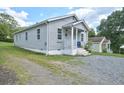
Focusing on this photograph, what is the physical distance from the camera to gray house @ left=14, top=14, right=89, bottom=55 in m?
13.2

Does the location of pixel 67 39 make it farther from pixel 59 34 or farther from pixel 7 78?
pixel 7 78

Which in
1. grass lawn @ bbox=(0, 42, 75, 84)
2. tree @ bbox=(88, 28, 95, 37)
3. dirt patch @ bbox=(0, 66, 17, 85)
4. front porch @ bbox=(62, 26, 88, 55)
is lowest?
dirt patch @ bbox=(0, 66, 17, 85)

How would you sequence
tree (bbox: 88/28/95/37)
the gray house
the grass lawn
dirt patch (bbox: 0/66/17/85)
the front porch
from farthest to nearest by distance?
1. tree (bbox: 88/28/95/37)
2. the front porch
3. the gray house
4. the grass lawn
5. dirt patch (bbox: 0/66/17/85)

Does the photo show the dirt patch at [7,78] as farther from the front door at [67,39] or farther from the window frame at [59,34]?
the front door at [67,39]

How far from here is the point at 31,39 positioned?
51.8 ft

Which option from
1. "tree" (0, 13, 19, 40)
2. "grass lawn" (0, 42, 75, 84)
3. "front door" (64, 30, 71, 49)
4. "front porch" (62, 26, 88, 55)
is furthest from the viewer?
"tree" (0, 13, 19, 40)

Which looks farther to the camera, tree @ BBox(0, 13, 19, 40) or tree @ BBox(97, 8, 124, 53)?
tree @ BBox(0, 13, 19, 40)

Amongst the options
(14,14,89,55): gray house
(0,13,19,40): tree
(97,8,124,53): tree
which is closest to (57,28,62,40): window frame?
(14,14,89,55): gray house

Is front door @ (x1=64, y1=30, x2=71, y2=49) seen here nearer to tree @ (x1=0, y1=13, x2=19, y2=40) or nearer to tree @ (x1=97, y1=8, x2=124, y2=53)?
tree @ (x1=97, y1=8, x2=124, y2=53)

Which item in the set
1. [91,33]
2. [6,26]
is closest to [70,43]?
[91,33]

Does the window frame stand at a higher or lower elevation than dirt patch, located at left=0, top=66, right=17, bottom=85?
higher

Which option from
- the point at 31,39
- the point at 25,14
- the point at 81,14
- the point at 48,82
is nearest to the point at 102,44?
the point at 81,14

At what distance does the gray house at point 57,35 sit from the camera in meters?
13.2
